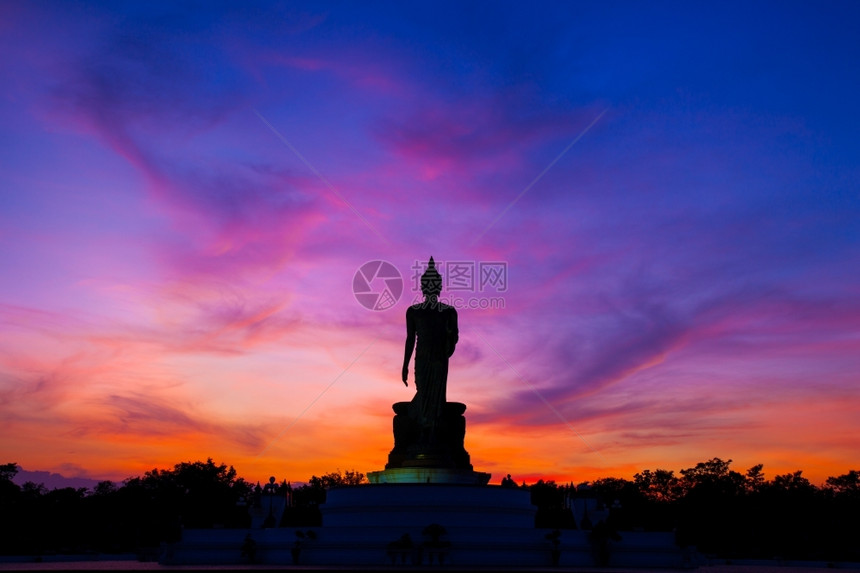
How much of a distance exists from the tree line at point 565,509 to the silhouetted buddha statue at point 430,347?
5.91m

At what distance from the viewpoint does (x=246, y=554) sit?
2627 centimetres

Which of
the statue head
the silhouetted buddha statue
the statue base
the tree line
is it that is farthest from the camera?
the tree line

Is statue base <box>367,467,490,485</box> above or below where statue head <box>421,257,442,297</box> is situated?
below

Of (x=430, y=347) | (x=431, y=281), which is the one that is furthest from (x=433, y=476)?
(x=431, y=281)

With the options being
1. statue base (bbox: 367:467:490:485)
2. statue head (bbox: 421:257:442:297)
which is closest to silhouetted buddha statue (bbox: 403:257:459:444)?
statue head (bbox: 421:257:442:297)

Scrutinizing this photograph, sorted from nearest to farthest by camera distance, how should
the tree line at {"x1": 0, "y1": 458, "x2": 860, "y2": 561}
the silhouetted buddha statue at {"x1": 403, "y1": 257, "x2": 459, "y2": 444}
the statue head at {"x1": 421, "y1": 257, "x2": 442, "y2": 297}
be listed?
the silhouetted buddha statue at {"x1": 403, "y1": 257, "x2": 459, "y2": 444}, the statue head at {"x1": 421, "y1": 257, "x2": 442, "y2": 297}, the tree line at {"x1": 0, "y1": 458, "x2": 860, "y2": 561}

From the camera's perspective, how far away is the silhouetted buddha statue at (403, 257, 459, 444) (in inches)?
1275

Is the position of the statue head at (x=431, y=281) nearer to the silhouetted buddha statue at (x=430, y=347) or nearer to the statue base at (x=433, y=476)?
the silhouetted buddha statue at (x=430, y=347)

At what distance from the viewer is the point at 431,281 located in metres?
33.7

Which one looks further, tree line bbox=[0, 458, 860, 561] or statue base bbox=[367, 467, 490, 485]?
tree line bbox=[0, 458, 860, 561]

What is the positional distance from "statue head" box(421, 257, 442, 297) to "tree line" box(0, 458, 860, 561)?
9.14m

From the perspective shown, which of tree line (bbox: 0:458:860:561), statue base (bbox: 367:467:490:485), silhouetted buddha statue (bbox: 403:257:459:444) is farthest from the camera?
tree line (bbox: 0:458:860:561)

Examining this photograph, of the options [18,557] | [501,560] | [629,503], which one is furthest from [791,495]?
[18,557]

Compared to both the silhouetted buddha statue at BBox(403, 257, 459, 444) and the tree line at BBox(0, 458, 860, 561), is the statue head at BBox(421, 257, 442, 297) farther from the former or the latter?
the tree line at BBox(0, 458, 860, 561)
